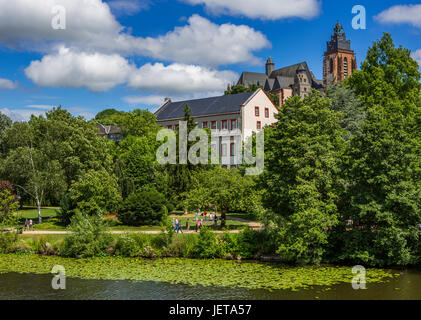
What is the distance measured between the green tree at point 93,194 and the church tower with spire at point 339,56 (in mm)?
136607

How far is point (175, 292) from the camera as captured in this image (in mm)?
19844

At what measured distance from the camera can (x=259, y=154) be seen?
44438 millimetres

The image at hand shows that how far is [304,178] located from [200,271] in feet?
29.3

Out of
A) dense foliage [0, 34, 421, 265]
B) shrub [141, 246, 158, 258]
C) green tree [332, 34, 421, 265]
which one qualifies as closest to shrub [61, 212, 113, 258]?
dense foliage [0, 34, 421, 265]

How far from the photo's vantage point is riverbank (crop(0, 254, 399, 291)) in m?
21.0

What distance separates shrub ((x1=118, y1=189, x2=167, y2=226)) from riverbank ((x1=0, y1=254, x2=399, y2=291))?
10053 mm

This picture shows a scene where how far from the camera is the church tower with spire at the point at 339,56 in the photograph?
15675 cm

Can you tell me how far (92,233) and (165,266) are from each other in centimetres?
640

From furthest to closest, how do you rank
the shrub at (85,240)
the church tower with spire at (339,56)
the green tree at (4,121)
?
the church tower with spire at (339,56), the green tree at (4,121), the shrub at (85,240)

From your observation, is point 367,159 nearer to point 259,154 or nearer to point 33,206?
point 259,154

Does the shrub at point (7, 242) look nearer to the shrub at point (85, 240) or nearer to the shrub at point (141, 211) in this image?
the shrub at point (85, 240)

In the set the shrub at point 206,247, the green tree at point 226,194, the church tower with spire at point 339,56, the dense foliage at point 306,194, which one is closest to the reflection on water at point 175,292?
the dense foliage at point 306,194

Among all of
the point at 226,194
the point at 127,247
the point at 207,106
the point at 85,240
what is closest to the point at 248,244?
the point at 226,194

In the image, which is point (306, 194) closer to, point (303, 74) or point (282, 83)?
point (282, 83)
